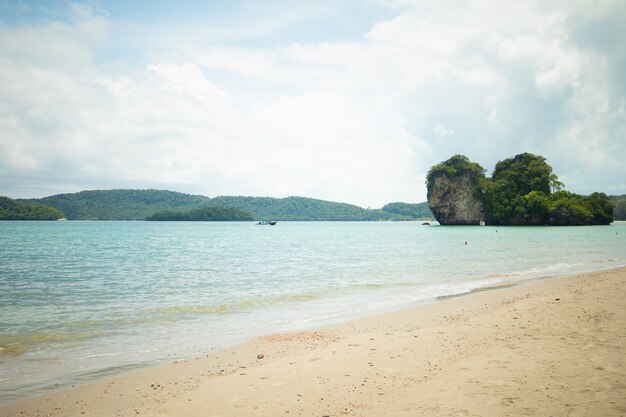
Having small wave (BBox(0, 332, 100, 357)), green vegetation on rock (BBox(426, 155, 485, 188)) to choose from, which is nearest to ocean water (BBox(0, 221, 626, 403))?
small wave (BBox(0, 332, 100, 357))

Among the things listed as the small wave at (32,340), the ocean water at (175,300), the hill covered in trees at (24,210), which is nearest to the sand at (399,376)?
the ocean water at (175,300)

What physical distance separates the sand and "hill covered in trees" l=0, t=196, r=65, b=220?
214m

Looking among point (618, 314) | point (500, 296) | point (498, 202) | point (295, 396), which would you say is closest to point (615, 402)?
point (295, 396)

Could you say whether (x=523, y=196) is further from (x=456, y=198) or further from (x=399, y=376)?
(x=399, y=376)

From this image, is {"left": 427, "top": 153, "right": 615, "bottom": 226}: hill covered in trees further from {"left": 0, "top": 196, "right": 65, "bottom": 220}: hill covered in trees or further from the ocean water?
{"left": 0, "top": 196, "right": 65, "bottom": 220}: hill covered in trees

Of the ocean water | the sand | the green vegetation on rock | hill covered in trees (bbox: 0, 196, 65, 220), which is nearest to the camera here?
the sand

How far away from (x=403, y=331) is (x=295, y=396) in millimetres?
4633

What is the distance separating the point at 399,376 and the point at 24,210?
222206mm

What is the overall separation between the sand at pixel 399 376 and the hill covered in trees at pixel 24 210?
703 feet

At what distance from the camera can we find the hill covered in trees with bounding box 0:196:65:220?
178m

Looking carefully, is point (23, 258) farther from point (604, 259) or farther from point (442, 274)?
point (604, 259)

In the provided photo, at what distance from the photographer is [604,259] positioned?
96.9 ft

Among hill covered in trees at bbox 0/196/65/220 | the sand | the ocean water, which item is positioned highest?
hill covered in trees at bbox 0/196/65/220

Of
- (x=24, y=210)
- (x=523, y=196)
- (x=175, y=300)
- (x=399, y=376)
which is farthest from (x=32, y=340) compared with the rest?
(x=24, y=210)
